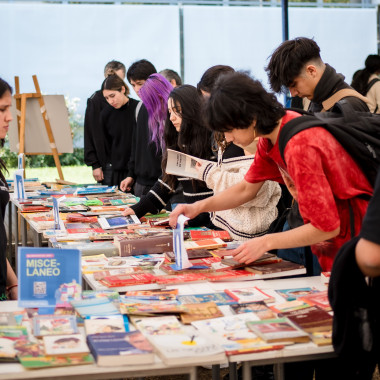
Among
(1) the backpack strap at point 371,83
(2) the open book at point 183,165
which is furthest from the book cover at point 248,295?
(1) the backpack strap at point 371,83

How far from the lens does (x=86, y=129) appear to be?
21.4ft

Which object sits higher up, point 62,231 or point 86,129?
point 86,129

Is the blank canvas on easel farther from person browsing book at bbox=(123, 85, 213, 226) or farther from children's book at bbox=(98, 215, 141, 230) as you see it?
person browsing book at bbox=(123, 85, 213, 226)

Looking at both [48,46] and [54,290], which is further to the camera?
[48,46]

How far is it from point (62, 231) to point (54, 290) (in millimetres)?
1451

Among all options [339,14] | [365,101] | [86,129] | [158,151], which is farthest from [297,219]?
[339,14]

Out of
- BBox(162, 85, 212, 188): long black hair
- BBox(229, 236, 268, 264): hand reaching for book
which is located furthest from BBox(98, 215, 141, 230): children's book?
BBox(229, 236, 268, 264): hand reaching for book

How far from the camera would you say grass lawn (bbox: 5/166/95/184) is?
10.9m

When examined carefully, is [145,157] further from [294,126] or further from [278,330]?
[278,330]

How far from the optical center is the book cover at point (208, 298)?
2.20 m

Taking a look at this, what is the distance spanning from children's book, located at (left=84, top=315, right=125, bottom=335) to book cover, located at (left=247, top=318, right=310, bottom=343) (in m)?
0.39

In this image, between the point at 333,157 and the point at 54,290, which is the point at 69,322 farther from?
the point at 333,157

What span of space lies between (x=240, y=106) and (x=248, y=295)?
0.65m

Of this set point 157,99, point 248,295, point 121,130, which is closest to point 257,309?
point 248,295
